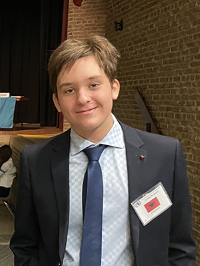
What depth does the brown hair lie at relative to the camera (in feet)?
3.43

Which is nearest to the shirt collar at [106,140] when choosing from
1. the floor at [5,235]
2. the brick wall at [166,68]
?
the floor at [5,235]

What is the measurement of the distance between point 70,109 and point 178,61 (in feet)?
11.2

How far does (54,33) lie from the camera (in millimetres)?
9250

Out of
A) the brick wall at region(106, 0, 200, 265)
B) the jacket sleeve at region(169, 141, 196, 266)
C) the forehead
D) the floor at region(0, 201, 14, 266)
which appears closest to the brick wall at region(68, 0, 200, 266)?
the brick wall at region(106, 0, 200, 265)

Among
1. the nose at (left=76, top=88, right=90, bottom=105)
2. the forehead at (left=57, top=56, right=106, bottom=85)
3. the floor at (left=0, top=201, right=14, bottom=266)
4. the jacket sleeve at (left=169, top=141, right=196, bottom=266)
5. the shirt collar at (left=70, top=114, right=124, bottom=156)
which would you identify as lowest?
the floor at (left=0, top=201, right=14, bottom=266)

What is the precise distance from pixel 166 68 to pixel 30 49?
6.78 metres

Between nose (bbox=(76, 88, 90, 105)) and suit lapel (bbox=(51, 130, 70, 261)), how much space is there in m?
0.22

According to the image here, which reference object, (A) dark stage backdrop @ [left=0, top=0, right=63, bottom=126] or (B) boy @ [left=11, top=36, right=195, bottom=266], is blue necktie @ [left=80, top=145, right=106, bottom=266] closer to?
(B) boy @ [left=11, top=36, right=195, bottom=266]

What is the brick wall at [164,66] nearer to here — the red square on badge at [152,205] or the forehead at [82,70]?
the red square on badge at [152,205]

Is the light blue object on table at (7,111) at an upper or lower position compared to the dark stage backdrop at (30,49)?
lower

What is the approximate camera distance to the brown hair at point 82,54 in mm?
1044

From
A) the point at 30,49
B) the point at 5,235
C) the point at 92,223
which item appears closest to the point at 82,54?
the point at 92,223

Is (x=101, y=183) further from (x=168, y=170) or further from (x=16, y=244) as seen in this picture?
(x=16, y=244)

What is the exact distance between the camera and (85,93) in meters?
1.02
